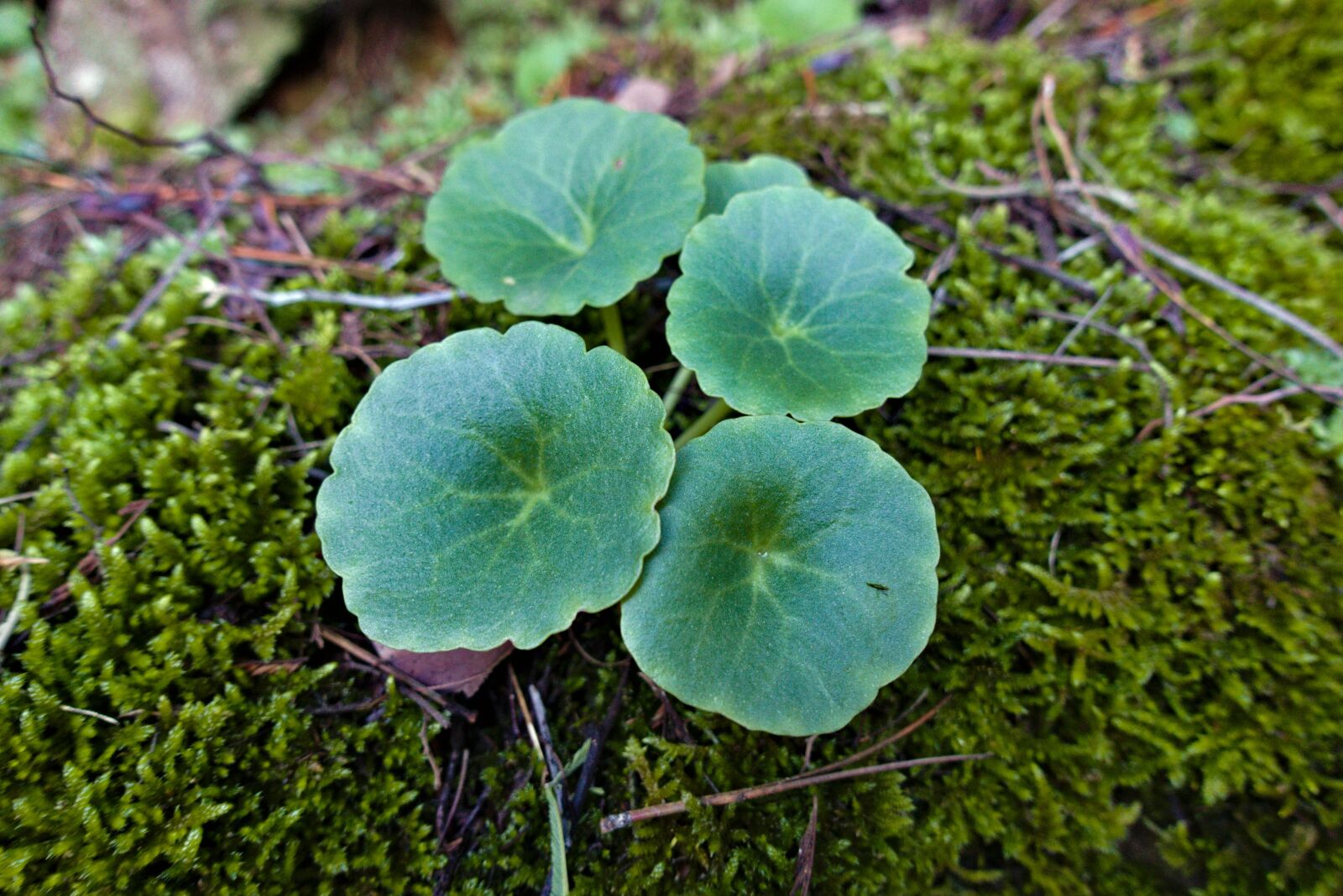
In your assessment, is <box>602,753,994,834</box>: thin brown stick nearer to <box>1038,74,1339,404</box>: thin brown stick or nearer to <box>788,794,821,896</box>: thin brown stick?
<box>788,794,821,896</box>: thin brown stick

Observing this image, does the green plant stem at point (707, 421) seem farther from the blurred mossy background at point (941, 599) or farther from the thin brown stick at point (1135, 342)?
the thin brown stick at point (1135, 342)

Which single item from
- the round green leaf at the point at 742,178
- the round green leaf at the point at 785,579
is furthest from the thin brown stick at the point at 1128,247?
the round green leaf at the point at 785,579

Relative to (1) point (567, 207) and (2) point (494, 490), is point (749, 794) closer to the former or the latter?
(2) point (494, 490)

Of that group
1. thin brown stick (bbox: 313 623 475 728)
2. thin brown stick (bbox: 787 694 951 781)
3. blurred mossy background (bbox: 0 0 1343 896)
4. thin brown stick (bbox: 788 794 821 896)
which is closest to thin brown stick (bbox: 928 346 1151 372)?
blurred mossy background (bbox: 0 0 1343 896)

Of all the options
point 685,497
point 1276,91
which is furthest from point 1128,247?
point 685,497

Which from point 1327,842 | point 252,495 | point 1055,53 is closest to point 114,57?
point 252,495

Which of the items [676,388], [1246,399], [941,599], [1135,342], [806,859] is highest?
[676,388]
